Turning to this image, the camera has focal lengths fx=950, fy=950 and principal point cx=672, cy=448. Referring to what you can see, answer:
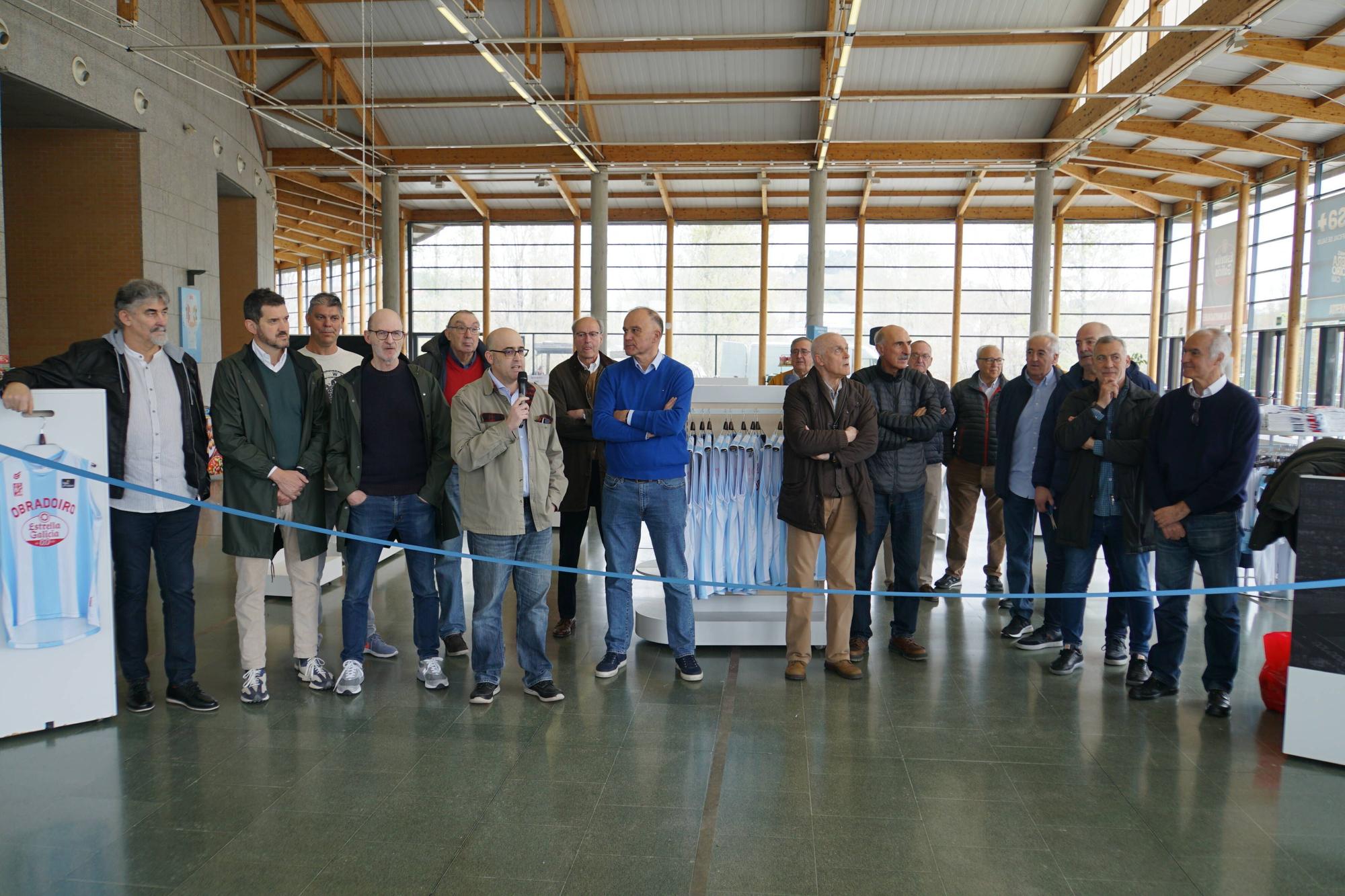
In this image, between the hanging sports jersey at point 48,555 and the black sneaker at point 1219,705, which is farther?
the black sneaker at point 1219,705

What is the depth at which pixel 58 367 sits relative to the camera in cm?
359

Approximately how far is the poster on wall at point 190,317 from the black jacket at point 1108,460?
1078 cm

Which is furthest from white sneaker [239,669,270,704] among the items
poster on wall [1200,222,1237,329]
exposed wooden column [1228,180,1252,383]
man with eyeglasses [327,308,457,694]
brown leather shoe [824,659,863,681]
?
poster on wall [1200,222,1237,329]

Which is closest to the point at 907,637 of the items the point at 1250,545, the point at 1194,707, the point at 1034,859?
the point at 1194,707

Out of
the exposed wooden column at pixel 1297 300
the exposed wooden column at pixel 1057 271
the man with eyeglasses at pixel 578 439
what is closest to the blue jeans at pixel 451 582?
the man with eyeglasses at pixel 578 439

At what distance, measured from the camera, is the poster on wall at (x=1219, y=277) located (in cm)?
1778

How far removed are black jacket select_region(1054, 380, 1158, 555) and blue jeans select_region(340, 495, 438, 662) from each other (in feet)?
9.47

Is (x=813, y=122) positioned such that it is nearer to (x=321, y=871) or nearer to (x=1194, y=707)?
(x=1194, y=707)

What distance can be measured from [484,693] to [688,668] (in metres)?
0.92

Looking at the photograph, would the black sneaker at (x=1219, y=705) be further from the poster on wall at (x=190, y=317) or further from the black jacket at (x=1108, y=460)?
the poster on wall at (x=190, y=317)

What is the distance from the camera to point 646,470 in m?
4.18

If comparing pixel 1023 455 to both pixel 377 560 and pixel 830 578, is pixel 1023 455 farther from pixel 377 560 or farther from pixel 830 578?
pixel 377 560

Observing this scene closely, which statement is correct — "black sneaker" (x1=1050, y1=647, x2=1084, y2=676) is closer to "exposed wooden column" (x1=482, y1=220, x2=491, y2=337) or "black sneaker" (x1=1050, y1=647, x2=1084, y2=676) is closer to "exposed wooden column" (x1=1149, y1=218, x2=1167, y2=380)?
"exposed wooden column" (x1=1149, y1=218, x2=1167, y2=380)

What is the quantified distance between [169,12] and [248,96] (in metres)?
3.33
